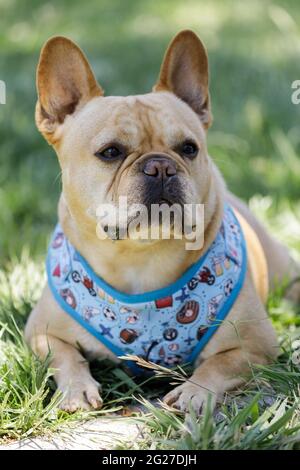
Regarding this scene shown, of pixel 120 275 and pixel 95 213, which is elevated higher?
pixel 95 213

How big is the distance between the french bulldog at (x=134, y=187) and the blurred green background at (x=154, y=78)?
121 centimetres

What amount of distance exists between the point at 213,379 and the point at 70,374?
0.54 m

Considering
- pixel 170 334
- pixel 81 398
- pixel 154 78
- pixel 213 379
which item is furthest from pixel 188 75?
pixel 154 78

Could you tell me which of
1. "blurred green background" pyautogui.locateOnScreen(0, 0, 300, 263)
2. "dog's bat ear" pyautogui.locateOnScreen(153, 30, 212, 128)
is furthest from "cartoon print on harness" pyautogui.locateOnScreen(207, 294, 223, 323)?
"blurred green background" pyautogui.locateOnScreen(0, 0, 300, 263)

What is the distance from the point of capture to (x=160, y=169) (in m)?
2.88

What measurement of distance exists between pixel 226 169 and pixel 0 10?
6.18m

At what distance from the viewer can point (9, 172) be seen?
226 inches

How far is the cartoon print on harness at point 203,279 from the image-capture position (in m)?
3.19

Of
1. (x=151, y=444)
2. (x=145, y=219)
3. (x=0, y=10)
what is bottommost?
(x=151, y=444)

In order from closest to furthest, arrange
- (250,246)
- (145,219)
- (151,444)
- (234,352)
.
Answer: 1. (151,444)
2. (145,219)
3. (234,352)
4. (250,246)

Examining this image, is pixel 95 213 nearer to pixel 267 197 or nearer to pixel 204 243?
pixel 204 243

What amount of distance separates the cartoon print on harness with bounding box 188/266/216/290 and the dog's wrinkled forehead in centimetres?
51

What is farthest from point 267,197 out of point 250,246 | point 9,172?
point 9,172

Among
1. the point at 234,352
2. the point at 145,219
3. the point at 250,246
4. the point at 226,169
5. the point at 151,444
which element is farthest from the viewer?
the point at 226,169
